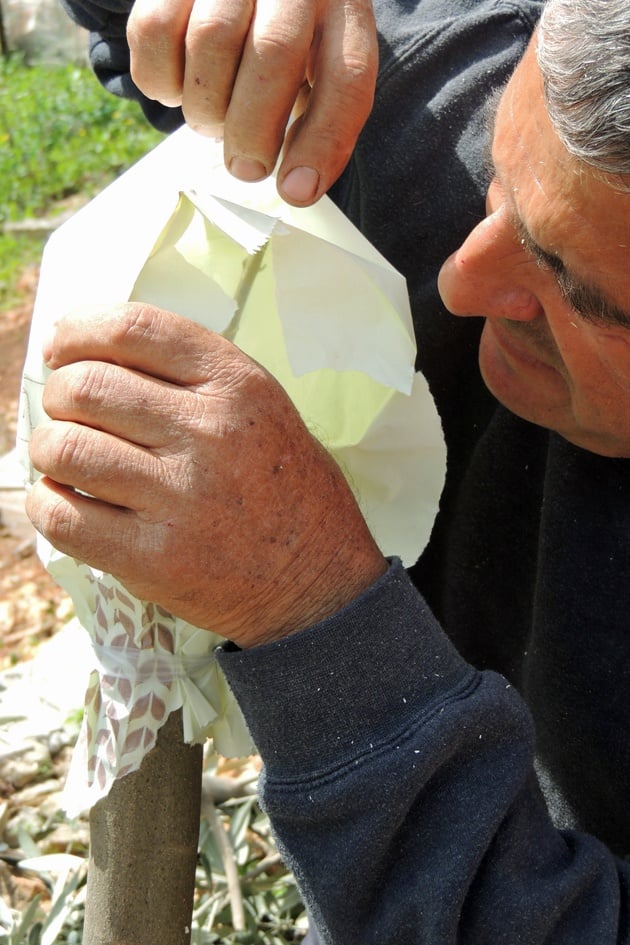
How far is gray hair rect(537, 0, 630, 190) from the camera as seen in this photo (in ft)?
2.87

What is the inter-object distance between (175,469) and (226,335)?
0.87 ft

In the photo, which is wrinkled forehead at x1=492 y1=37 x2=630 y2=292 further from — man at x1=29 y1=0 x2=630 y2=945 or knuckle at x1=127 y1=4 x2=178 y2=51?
knuckle at x1=127 y1=4 x2=178 y2=51

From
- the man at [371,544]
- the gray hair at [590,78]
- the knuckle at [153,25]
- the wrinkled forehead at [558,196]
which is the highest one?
the gray hair at [590,78]

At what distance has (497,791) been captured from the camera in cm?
110

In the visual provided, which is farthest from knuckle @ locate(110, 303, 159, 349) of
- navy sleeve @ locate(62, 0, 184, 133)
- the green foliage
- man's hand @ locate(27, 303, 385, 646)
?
the green foliage

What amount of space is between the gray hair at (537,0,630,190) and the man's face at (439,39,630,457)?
4 cm

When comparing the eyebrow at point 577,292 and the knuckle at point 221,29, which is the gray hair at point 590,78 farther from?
the knuckle at point 221,29

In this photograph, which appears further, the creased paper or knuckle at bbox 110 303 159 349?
the creased paper

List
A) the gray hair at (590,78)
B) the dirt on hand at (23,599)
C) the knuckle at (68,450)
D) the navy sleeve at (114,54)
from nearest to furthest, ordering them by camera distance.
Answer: the gray hair at (590,78)
the knuckle at (68,450)
the navy sleeve at (114,54)
the dirt on hand at (23,599)

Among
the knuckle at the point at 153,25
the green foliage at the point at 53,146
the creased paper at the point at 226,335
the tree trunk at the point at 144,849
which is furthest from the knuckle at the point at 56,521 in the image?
the green foliage at the point at 53,146

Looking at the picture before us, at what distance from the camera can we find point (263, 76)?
1122mm

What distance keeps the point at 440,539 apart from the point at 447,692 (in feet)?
2.17

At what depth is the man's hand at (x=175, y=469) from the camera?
98cm

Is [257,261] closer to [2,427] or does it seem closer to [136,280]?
[136,280]
